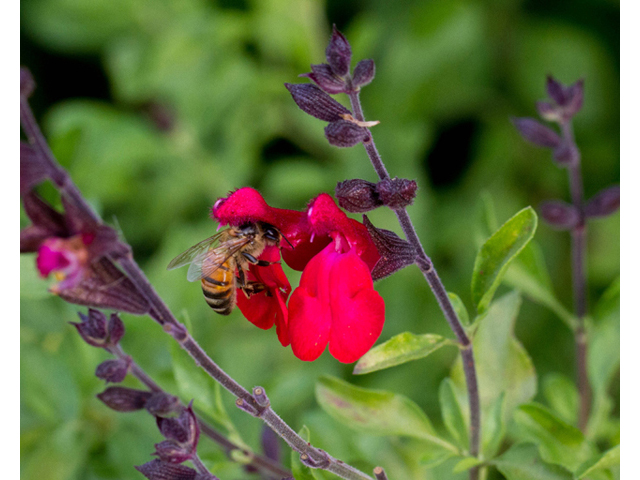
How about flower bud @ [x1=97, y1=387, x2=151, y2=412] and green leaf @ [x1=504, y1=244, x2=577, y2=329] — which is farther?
green leaf @ [x1=504, y1=244, x2=577, y2=329]

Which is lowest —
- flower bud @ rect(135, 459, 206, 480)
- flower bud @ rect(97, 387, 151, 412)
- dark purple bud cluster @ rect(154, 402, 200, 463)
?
flower bud @ rect(135, 459, 206, 480)

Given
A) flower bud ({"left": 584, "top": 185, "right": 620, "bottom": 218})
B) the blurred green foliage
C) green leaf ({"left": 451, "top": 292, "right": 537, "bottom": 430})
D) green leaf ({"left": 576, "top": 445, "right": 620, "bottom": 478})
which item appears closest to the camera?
green leaf ({"left": 576, "top": 445, "right": 620, "bottom": 478})

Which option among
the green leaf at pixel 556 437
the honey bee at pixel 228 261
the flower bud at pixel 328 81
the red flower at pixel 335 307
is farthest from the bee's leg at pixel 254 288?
the green leaf at pixel 556 437

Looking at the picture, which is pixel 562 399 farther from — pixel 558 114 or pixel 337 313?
pixel 337 313

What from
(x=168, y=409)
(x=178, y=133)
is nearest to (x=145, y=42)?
(x=178, y=133)

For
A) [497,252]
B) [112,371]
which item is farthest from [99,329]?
[497,252]

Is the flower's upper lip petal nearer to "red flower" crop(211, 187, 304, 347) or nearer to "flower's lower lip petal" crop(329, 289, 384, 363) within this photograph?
"red flower" crop(211, 187, 304, 347)

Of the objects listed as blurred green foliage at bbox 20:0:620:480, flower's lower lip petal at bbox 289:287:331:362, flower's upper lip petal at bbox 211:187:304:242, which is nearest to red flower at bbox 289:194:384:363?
flower's lower lip petal at bbox 289:287:331:362
